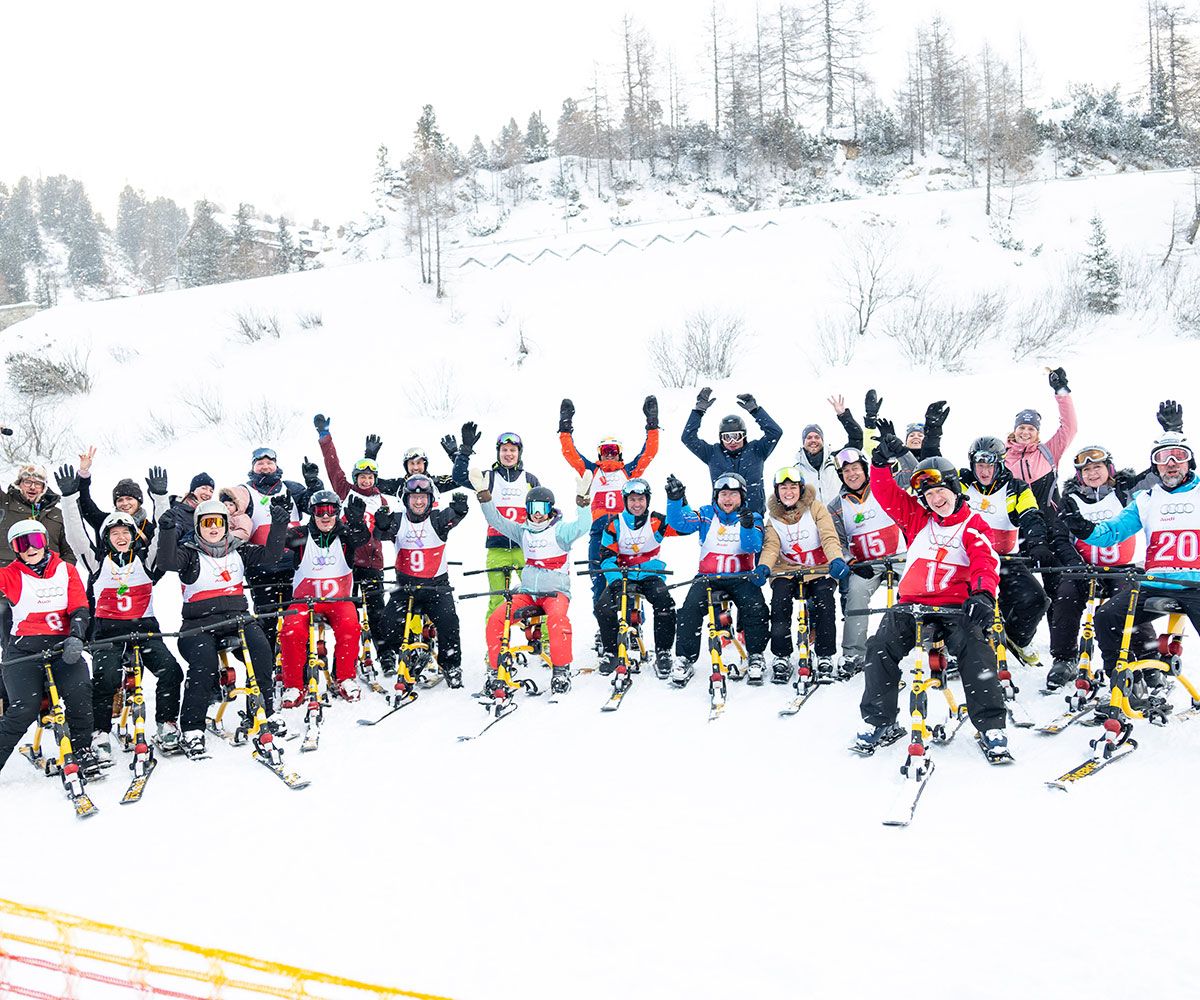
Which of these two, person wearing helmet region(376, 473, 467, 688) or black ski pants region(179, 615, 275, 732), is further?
person wearing helmet region(376, 473, 467, 688)

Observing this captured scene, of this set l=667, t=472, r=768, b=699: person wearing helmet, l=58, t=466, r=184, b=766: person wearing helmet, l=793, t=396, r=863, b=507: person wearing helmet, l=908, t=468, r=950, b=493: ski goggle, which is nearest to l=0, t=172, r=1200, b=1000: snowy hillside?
l=667, t=472, r=768, b=699: person wearing helmet

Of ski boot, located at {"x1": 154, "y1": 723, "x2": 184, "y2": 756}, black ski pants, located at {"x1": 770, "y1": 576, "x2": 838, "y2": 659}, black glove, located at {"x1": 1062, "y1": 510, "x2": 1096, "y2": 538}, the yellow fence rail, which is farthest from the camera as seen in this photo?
black ski pants, located at {"x1": 770, "y1": 576, "x2": 838, "y2": 659}

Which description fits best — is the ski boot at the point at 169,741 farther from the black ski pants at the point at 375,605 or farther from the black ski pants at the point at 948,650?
the black ski pants at the point at 948,650

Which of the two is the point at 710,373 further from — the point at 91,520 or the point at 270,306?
the point at 270,306

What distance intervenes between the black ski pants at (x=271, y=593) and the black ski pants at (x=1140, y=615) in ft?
22.7

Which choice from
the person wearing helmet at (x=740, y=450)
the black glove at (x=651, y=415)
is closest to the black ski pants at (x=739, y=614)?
the person wearing helmet at (x=740, y=450)

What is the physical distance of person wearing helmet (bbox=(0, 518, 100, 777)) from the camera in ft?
20.2

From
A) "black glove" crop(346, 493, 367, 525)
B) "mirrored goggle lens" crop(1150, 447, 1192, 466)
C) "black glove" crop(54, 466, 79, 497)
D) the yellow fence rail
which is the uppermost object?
"black glove" crop(54, 466, 79, 497)

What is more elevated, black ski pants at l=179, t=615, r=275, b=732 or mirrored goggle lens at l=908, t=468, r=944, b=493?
mirrored goggle lens at l=908, t=468, r=944, b=493

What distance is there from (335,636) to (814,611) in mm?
4448

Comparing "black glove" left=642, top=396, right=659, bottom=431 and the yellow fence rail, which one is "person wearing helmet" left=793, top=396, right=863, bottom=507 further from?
the yellow fence rail

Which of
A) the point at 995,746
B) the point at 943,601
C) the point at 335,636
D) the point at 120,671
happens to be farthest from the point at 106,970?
the point at 943,601

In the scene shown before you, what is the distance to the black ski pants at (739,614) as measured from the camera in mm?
7586

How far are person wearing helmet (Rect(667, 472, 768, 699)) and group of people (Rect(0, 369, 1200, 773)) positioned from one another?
0.02 meters
